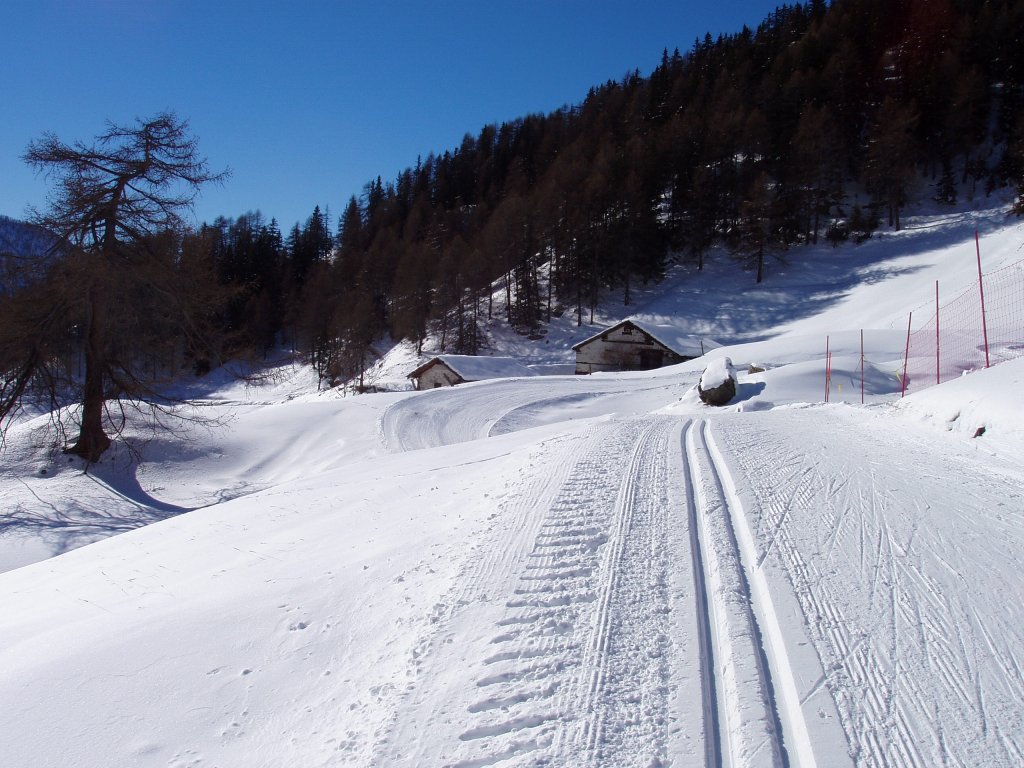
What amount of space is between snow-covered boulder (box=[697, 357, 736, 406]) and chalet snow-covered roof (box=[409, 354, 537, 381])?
18.2 meters

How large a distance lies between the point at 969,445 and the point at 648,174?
58939mm

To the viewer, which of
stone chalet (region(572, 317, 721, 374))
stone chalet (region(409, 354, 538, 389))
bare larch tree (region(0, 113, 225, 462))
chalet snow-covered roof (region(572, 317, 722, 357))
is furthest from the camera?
stone chalet (region(572, 317, 721, 374))

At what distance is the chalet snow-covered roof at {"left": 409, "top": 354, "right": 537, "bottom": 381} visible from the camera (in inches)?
1479

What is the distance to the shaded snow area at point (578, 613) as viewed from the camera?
2.81m

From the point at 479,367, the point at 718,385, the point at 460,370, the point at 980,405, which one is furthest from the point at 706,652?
the point at 479,367

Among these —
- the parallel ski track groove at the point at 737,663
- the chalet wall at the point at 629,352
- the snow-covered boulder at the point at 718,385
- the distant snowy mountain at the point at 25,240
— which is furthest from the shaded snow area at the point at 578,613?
the chalet wall at the point at 629,352

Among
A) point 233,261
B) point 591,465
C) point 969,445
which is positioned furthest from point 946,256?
point 233,261

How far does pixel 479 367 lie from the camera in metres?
38.7

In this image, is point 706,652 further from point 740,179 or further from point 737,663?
point 740,179

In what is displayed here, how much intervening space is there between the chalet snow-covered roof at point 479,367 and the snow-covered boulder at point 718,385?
18240 millimetres

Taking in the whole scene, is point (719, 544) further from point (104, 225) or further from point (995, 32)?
point (995, 32)

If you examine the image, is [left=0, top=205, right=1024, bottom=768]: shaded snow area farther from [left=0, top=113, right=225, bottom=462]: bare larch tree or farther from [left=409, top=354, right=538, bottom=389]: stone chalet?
[left=409, top=354, right=538, bottom=389]: stone chalet

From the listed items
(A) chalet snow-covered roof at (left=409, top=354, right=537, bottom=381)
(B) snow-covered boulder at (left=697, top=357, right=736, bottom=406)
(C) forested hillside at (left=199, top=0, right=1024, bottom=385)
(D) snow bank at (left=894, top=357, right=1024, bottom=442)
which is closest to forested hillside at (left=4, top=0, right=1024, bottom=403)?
(C) forested hillside at (left=199, top=0, right=1024, bottom=385)

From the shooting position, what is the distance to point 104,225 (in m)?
15.3
